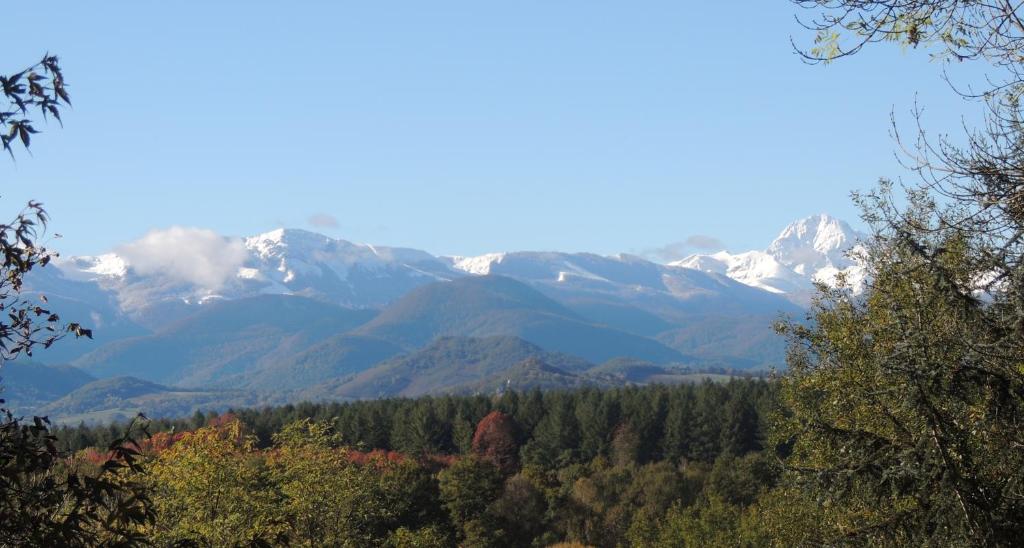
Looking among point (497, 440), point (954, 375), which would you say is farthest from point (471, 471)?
point (954, 375)

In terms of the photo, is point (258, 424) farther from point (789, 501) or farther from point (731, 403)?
point (789, 501)

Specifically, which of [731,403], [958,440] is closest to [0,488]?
[958,440]

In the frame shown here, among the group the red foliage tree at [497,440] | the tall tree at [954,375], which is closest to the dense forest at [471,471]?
the red foliage tree at [497,440]

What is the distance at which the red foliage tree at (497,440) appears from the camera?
496 feet

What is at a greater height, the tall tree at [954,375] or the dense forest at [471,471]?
the tall tree at [954,375]

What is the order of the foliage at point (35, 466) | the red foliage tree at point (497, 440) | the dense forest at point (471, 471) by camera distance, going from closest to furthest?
the foliage at point (35, 466), the dense forest at point (471, 471), the red foliage tree at point (497, 440)

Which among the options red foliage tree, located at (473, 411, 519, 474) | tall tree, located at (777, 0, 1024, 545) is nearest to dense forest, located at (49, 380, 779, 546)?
red foliage tree, located at (473, 411, 519, 474)

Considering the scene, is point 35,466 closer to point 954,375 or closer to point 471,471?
point 954,375

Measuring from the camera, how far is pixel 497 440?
15550 centimetres

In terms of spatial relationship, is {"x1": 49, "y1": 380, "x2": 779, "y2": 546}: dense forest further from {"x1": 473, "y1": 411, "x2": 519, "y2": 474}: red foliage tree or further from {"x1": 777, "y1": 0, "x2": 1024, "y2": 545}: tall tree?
{"x1": 777, "y1": 0, "x2": 1024, "y2": 545}: tall tree

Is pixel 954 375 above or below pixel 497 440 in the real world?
above

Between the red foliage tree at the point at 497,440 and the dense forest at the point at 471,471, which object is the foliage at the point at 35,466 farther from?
A: the red foliage tree at the point at 497,440

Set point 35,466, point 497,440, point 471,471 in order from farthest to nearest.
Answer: point 497,440 → point 471,471 → point 35,466

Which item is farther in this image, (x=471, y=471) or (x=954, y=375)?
(x=471, y=471)
